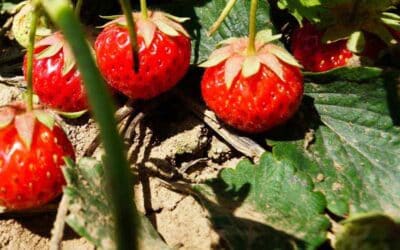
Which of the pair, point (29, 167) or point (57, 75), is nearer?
point (29, 167)

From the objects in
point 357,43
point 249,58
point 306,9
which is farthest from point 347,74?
point 249,58

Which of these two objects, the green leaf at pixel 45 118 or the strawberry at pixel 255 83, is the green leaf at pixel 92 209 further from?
the strawberry at pixel 255 83

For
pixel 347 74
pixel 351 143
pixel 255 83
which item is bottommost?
pixel 351 143

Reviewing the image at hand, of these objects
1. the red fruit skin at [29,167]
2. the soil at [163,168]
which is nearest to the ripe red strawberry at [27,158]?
the red fruit skin at [29,167]

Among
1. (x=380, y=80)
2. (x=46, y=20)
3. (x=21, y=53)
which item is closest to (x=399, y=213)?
(x=380, y=80)

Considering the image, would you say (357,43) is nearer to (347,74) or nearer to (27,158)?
(347,74)

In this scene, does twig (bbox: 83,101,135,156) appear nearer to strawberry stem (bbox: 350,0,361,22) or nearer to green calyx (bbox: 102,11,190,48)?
green calyx (bbox: 102,11,190,48)

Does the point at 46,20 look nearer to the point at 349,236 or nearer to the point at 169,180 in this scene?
the point at 169,180

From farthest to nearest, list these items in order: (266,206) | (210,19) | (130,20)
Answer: (210,19) < (266,206) < (130,20)
